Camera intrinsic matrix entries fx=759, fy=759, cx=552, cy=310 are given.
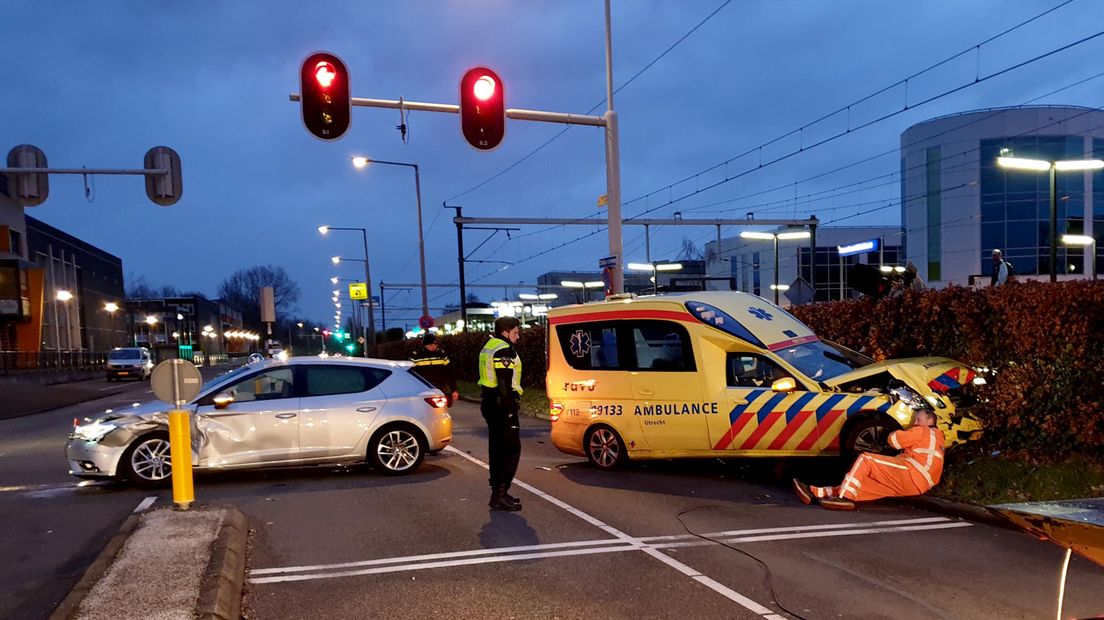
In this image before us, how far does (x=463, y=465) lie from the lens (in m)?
10.8

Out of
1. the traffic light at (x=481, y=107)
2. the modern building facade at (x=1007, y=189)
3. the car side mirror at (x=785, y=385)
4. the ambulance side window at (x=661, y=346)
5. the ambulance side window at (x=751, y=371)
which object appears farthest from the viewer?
the modern building facade at (x=1007, y=189)

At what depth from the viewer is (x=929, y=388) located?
8281 millimetres

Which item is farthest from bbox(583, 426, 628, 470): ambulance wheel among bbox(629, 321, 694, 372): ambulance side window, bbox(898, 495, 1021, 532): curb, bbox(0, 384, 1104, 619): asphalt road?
bbox(898, 495, 1021, 532): curb


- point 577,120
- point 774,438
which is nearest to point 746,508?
point 774,438

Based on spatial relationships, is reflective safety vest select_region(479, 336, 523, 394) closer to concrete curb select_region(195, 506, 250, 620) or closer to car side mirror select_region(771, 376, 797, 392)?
concrete curb select_region(195, 506, 250, 620)

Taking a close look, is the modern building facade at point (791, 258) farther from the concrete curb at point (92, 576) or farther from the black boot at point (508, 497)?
the concrete curb at point (92, 576)

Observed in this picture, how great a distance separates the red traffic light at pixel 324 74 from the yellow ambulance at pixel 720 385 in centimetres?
471

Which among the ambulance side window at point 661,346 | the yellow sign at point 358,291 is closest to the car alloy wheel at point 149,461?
the ambulance side window at point 661,346

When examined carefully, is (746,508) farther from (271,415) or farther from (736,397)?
(271,415)

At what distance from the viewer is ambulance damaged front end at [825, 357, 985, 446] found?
810 centimetres

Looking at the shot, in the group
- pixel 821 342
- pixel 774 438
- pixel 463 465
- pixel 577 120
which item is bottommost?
pixel 463 465

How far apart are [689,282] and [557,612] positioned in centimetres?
3805

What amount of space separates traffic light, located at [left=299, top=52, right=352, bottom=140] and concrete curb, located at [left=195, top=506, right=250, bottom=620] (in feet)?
20.0

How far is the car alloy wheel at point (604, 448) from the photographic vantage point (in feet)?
32.7
